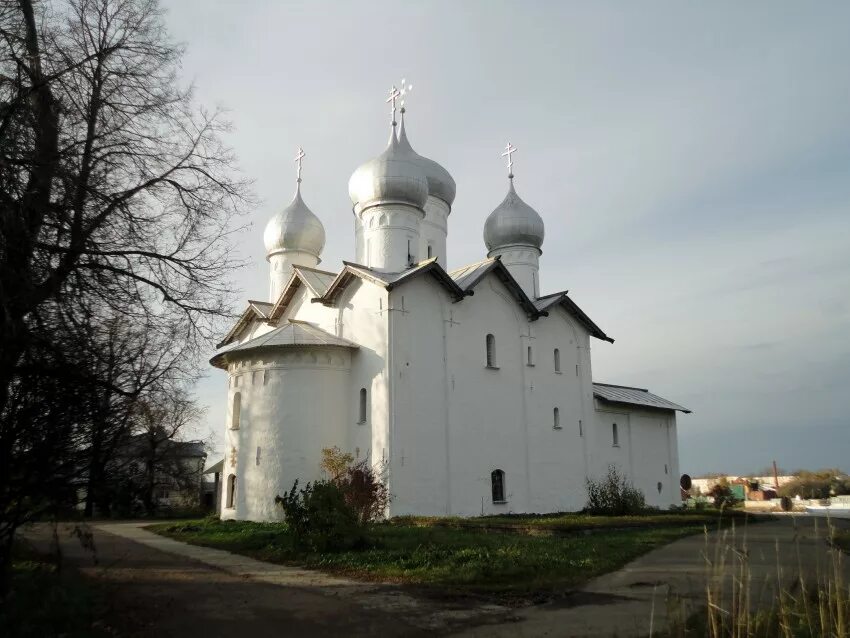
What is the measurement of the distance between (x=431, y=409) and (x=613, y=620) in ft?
43.5

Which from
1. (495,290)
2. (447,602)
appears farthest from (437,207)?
(447,602)

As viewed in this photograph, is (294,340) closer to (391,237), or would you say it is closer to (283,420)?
(283,420)

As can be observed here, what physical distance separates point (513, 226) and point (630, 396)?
8.89 m

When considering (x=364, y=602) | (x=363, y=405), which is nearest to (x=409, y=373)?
(x=363, y=405)

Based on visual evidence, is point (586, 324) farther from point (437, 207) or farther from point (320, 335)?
point (320, 335)

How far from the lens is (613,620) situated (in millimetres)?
7156

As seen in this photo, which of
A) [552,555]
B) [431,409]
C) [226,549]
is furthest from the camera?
[431,409]

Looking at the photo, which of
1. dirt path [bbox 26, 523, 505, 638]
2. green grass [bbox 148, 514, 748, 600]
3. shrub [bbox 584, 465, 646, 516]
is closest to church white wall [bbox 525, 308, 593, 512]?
shrub [bbox 584, 465, 646, 516]

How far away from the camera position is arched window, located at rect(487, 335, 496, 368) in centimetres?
2261

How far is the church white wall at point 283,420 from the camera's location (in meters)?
19.5

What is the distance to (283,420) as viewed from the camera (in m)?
19.8

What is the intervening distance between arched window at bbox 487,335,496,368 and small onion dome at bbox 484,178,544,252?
21.1 ft

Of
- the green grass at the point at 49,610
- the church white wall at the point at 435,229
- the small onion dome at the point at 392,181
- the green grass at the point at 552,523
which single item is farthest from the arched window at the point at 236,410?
the green grass at the point at 49,610

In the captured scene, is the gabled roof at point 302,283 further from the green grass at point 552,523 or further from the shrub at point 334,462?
the green grass at point 552,523
